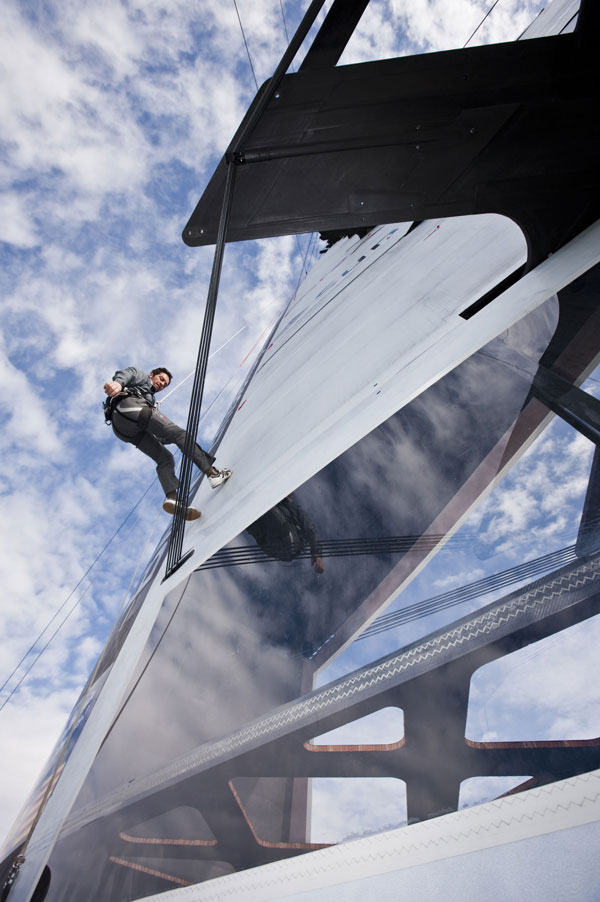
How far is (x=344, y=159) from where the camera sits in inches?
93.0

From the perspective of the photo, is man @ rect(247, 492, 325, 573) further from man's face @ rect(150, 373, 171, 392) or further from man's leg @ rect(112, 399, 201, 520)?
man's face @ rect(150, 373, 171, 392)

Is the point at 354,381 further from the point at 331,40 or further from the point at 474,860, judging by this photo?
the point at 474,860

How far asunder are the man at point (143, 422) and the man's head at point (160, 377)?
0.22 metres

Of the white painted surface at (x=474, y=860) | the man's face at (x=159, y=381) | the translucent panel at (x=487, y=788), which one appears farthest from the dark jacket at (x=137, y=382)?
the translucent panel at (x=487, y=788)

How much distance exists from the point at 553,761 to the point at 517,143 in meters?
2.18

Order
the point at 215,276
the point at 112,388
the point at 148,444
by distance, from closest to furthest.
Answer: the point at 215,276 → the point at 112,388 → the point at 148,444

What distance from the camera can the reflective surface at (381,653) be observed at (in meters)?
1.27

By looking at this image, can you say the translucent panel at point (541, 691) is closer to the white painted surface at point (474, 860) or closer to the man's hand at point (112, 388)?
the white painted surface at point (474, 860)

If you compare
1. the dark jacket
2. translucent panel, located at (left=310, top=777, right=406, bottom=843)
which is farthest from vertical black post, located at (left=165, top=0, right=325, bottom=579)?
the dark jacket

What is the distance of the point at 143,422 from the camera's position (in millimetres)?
4121

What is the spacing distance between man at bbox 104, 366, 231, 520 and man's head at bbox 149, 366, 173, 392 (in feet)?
0.72

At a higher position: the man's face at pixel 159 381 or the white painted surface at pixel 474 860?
the man's face at pixel 159 381

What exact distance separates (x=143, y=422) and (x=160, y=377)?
2.26 feet

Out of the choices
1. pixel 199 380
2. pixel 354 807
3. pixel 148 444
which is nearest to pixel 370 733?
pixel 354 807
